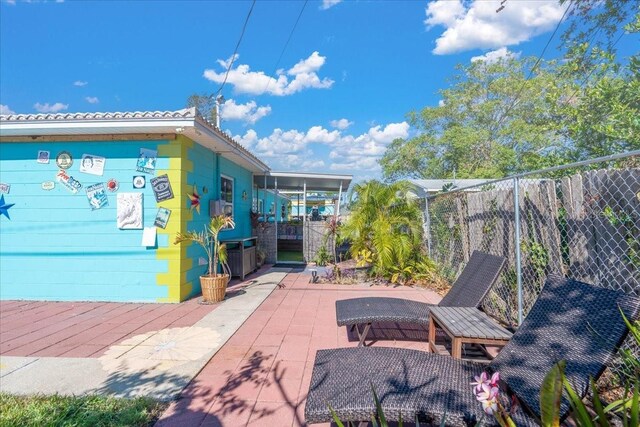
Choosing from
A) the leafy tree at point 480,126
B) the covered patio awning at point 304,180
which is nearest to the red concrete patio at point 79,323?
the covered patio awning at point 304,180

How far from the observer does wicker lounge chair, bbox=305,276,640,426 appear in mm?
1840

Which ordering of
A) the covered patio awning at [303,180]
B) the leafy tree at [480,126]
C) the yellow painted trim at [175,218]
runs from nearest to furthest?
the yellow painted trim at [175,218] < the covered patio awning at [303,180] < the leafy tree at [480,126]

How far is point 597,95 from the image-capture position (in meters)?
7.71

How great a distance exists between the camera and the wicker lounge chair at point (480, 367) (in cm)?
184

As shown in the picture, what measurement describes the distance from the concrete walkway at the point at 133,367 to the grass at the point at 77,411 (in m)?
0.14

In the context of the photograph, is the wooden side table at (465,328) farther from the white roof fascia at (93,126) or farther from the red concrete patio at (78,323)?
the white roof fascia at (93,126)

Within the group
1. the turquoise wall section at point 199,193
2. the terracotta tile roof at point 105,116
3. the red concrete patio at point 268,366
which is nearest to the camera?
the red concrete patio at point 268,366

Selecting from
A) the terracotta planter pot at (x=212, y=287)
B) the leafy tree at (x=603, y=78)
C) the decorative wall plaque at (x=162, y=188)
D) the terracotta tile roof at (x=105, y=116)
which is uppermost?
the leafy tree at (x=603, y=78)

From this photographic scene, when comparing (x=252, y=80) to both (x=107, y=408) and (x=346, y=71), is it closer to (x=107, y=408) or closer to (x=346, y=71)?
(x=346, y=71)

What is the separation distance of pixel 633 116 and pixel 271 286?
7918mm

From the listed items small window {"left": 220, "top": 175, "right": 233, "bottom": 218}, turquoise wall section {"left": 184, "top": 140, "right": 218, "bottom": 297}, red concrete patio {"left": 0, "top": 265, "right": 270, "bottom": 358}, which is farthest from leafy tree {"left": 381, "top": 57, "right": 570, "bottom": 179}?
red concrete patio {"left": 0, "top": 265, "right": 270, "bottom": 358}

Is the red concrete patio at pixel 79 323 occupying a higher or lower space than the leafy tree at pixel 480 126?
lower

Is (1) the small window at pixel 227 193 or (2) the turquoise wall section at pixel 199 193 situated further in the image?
(1) the small window at pixel 227 193

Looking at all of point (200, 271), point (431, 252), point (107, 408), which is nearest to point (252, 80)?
point (200, 271)
